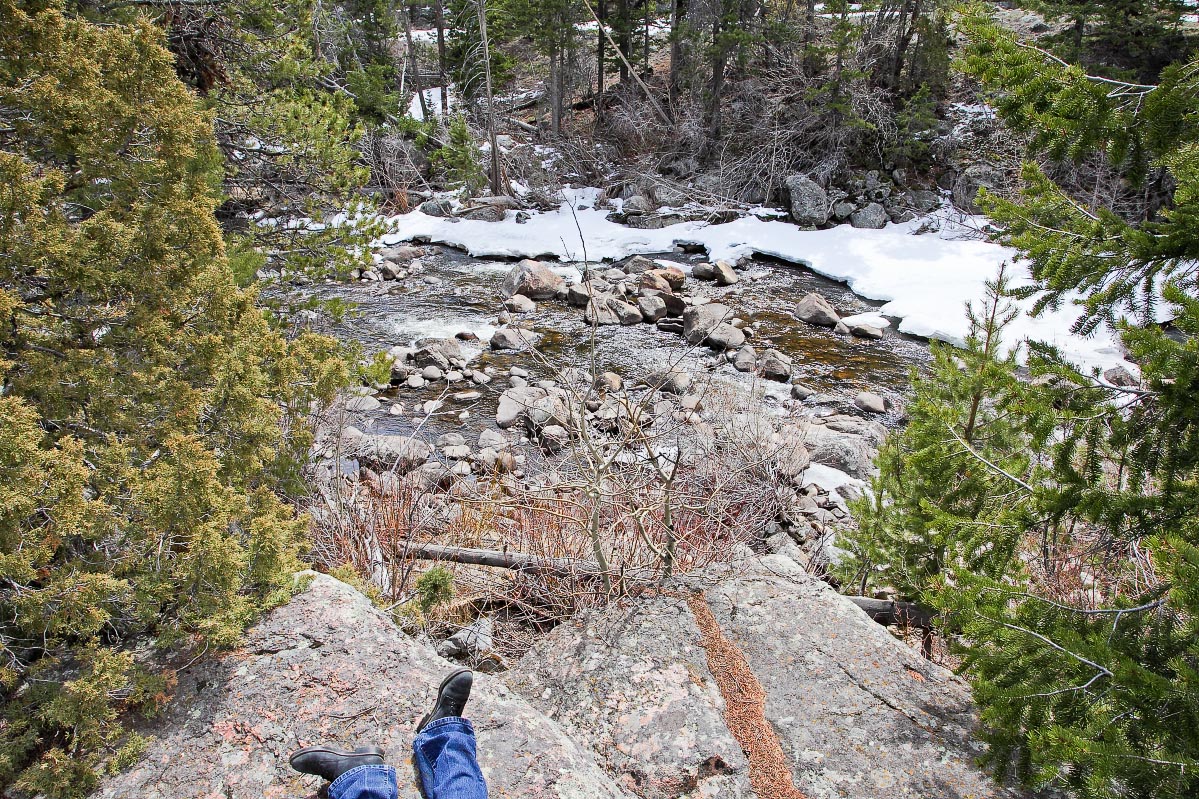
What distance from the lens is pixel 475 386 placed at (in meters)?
9.12

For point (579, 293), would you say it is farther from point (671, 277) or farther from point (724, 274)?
point (724, 274)

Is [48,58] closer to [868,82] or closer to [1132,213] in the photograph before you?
[1132,213]

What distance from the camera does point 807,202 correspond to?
15875 mm

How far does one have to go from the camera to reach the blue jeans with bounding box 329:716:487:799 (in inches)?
82.7

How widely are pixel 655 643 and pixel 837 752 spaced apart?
2.74 ft

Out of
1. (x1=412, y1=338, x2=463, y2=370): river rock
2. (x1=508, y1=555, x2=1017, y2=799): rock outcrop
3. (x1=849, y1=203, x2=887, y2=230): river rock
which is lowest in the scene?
(x1=412, y1=338, x2=463, y2=370): river rock

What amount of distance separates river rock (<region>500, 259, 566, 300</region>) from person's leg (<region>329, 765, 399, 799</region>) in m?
10.5

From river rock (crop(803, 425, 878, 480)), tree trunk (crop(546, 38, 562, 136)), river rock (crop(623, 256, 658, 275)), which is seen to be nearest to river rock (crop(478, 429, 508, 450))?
river rock (crop(803, 425, 878, 480))

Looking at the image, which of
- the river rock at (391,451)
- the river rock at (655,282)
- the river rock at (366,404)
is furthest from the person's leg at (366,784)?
the river rock at (655,282)

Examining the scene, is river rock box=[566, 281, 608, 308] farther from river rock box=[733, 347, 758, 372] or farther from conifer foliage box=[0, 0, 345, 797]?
conifer foliage box=[0, 0, 345, 797]

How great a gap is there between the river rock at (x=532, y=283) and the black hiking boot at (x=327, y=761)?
10.4m

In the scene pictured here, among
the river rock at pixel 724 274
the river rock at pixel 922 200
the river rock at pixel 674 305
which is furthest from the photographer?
the river rock at pixel 922 200

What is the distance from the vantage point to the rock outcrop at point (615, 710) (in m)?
2.30

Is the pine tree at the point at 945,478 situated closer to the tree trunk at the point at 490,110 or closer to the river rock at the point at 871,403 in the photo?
the river rock at the point at 871,403
